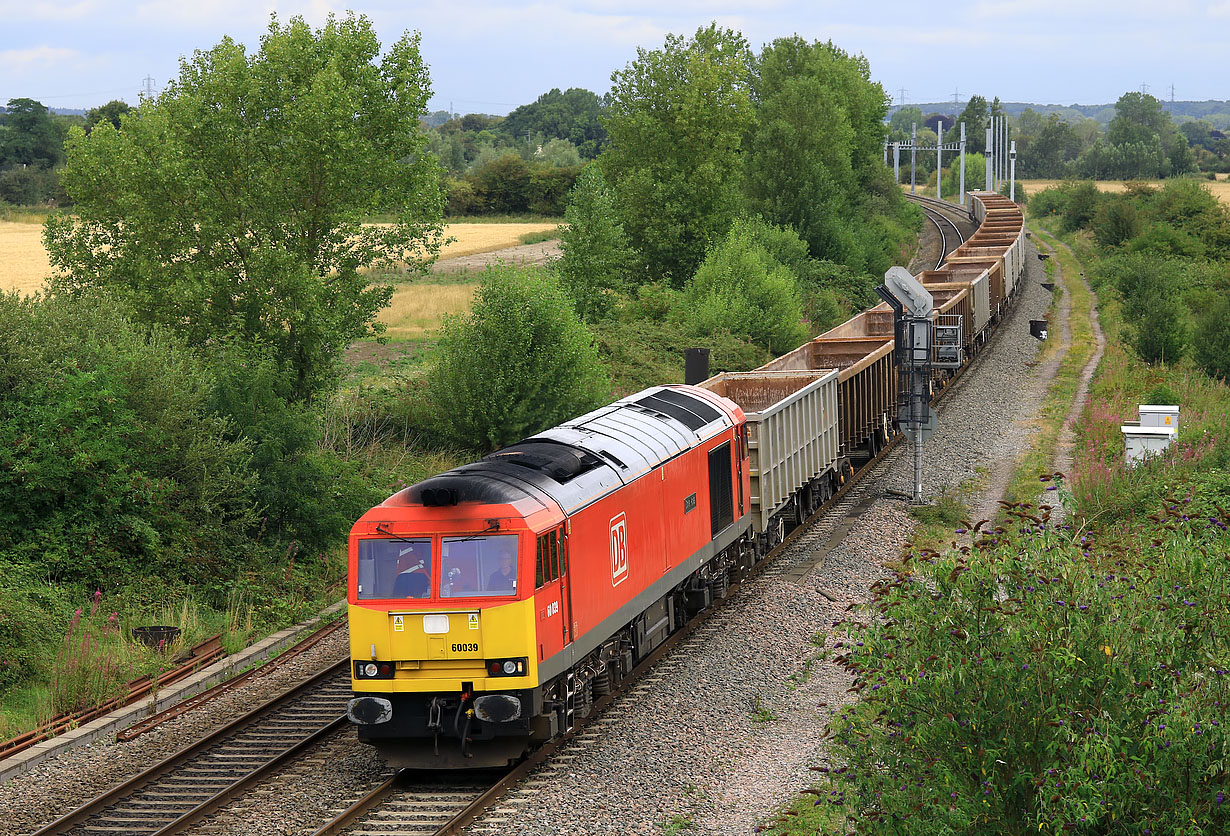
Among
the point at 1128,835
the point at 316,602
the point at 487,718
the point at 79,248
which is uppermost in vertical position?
the point at 79,248

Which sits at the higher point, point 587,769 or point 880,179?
point 880,179

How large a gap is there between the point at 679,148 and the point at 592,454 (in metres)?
41.5

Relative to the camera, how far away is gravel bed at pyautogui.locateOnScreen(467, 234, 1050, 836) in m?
12.4

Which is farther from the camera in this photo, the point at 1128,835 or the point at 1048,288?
the point at 1048,288

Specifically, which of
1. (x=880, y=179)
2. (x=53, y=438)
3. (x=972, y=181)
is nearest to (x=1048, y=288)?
(x=880, y=179)

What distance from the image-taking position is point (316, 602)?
70.5 ft

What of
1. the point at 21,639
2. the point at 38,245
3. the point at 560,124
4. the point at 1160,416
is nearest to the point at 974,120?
the point at 560,124

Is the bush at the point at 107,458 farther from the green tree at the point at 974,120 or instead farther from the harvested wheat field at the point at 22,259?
the green tree at the point at 974,120

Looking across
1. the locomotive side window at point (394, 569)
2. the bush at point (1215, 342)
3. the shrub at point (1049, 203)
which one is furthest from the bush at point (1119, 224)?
the locomotive side window at point (394, 569)

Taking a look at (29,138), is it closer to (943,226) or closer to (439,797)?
(943,226)

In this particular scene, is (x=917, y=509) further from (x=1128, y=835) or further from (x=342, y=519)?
(x=1128, y=835)

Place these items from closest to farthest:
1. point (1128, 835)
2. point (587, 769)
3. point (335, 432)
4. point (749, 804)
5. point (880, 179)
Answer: point (1128, 835)
point (749, 804)
point (587, 769)
point (335, 432)
point (880, 179)

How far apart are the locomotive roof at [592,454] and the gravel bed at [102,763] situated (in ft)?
12.3

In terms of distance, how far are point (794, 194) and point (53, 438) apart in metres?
48.8
